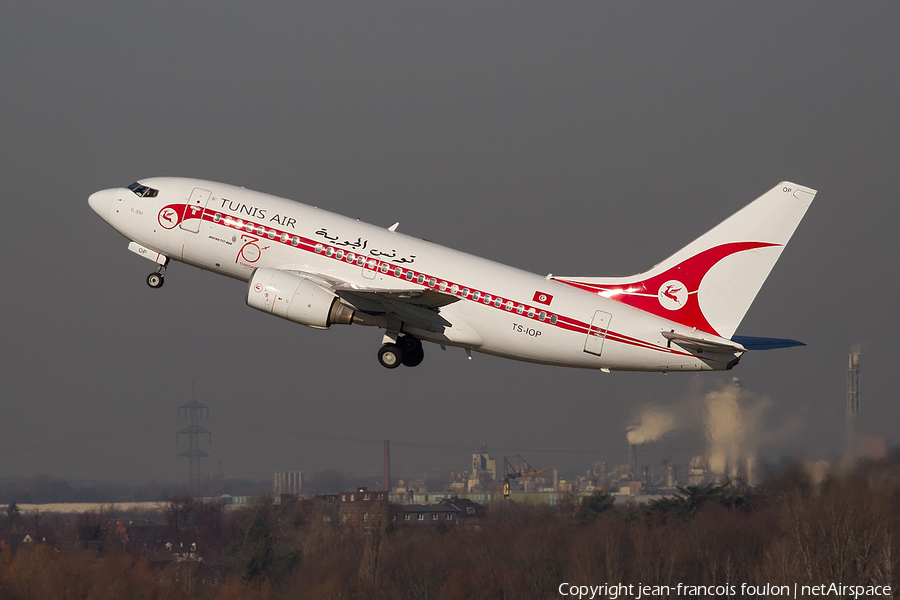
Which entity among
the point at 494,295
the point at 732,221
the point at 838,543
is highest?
the point at 732,221

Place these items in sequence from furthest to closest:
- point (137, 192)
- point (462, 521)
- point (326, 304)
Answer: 1. point (462, 521)
2. point (137, 192)
3. point (326, 304)

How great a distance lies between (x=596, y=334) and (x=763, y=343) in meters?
6.58

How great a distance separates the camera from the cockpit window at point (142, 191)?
44.2 metres

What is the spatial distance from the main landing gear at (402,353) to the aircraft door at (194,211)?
8.71 m

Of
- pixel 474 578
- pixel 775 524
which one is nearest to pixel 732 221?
pixel 775 524

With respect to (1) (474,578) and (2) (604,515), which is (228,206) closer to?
(1) (474,578)

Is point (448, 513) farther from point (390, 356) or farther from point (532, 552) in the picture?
point (390, 356)

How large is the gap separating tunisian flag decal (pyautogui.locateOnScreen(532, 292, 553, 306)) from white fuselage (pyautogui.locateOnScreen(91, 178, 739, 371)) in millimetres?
37

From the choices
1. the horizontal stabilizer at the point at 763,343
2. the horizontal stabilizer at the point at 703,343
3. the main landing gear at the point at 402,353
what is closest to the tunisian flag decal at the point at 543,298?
the horizontal stabilizer at the point at 703,343

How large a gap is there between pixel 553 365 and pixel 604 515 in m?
50.6

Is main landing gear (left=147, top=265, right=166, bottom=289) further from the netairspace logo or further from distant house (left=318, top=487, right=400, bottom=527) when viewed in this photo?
distant house (left=318, top=487, right=400, bottom=527)

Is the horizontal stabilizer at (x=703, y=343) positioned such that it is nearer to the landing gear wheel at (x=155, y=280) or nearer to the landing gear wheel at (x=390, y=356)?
the landing gear wheel at (x=390, y=356)

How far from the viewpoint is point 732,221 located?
136 ft

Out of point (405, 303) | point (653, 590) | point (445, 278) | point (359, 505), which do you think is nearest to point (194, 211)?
point (405, 303)
